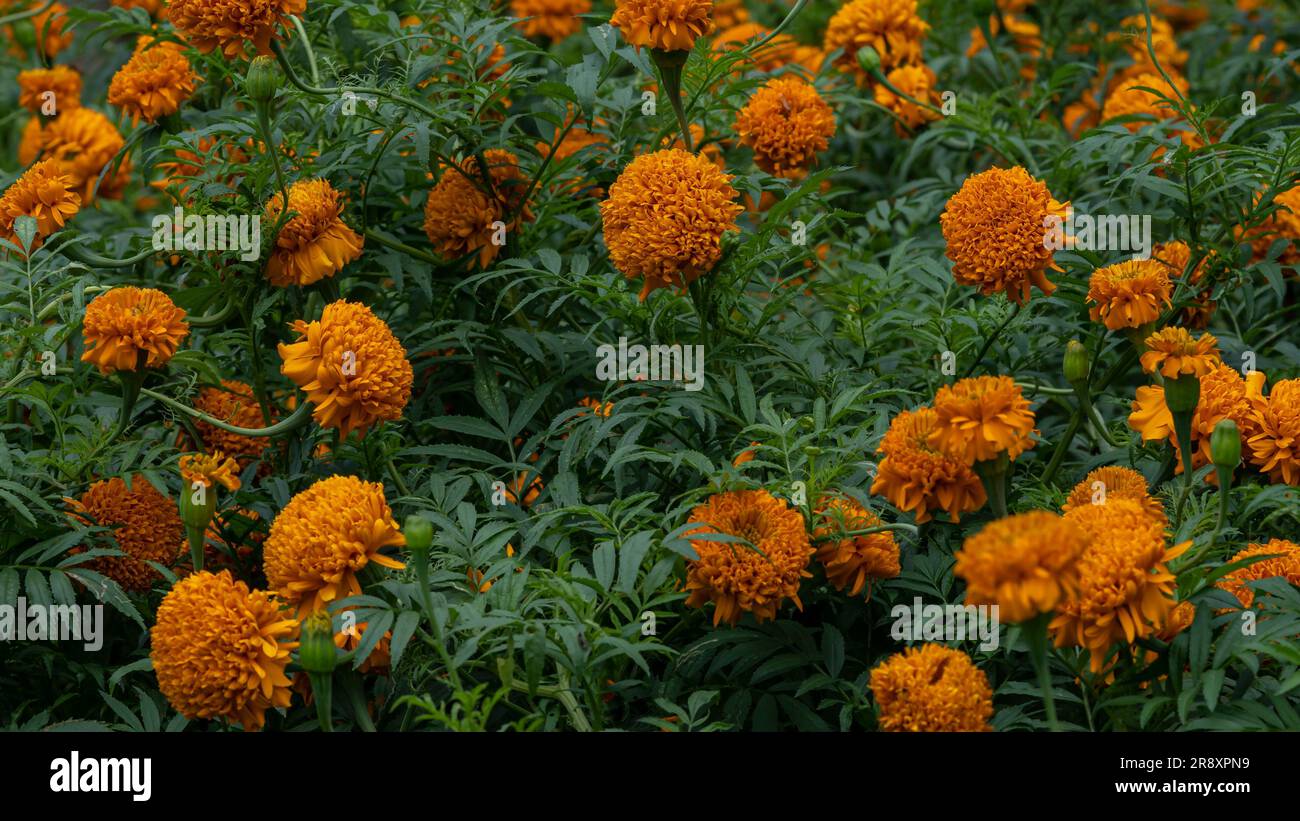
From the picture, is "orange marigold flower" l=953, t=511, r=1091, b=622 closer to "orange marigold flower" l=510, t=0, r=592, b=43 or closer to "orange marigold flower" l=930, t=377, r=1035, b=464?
"orange marigold flower" l=930, t=377, r=1035, b=464

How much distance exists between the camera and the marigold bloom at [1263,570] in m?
1.96

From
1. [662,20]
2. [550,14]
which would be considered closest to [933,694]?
[662,20]

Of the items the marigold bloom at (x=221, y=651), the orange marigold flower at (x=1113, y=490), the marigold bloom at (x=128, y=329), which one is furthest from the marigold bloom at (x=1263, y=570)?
the marigold bloom at (x=128, y=329)

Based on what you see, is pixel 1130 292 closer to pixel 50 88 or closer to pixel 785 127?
pixel 785 127

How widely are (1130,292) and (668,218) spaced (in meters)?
0.67

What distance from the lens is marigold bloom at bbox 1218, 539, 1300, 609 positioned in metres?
1.96

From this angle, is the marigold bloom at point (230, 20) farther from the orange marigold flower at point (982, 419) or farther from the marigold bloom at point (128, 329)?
the orange marigold flower at point (982, 419)

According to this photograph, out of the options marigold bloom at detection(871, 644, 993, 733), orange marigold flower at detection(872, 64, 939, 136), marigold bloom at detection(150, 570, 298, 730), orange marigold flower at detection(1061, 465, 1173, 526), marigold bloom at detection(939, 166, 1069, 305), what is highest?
orange marigold flower at detection(872, 64, 939, 136)

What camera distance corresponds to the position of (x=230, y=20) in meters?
2.27

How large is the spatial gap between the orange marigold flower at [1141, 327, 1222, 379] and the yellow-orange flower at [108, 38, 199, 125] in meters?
1.74

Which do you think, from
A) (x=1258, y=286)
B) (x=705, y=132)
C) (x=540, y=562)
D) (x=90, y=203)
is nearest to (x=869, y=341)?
(x=705, y=132)

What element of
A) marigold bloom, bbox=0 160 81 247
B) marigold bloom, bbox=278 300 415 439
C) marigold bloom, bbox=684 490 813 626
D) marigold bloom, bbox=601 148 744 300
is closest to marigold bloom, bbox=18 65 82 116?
marigold bloom, bbox=0 160 81 247

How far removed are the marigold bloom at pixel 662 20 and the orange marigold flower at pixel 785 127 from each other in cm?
45

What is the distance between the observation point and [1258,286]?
2.92 meters
